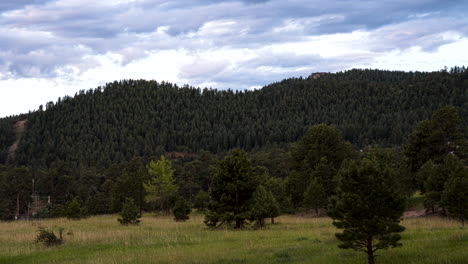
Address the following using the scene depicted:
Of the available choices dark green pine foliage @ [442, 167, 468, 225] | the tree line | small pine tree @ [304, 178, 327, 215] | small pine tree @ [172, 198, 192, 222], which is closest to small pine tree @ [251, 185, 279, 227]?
the tree line

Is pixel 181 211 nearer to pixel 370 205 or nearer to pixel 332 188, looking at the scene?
pixel 332 188

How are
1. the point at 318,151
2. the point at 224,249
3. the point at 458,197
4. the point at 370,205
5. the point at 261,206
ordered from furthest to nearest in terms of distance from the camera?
the point at 318,151 → the point at 261,206 → the point at 458,197 → the point at 224,249 → the point at 370,205

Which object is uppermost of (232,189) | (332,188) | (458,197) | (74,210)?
(232,189)

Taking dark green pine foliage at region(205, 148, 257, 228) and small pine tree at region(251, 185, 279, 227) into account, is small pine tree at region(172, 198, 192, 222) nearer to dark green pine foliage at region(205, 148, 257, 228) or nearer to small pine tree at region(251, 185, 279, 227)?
dark green pine foliage at region(205, 148, 257, 228)

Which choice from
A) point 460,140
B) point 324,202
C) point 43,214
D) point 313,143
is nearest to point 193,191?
point 43,214

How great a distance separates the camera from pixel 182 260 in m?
15.7

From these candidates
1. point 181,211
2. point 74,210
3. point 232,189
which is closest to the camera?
point 232,189

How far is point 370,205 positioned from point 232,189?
56.8 feet

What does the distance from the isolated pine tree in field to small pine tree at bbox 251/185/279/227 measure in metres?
15.6

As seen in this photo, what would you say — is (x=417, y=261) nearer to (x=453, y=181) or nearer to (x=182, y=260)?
(x=182, y=260)

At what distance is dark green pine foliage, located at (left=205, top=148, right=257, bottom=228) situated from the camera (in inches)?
1124

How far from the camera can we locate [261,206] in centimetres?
2767

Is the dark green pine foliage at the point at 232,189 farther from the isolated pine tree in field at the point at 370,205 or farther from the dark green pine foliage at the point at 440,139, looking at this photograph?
the dark green pine foliage at the point at 440,139

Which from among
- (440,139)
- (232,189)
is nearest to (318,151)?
(440,139)
